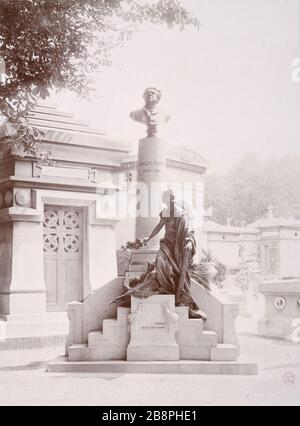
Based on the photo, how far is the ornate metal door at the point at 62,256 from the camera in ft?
28.2

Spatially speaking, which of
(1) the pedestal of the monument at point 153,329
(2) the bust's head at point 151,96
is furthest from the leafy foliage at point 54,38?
(1) the pedestal of the monument at point 153,329

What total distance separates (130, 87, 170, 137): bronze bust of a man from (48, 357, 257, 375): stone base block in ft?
8.70

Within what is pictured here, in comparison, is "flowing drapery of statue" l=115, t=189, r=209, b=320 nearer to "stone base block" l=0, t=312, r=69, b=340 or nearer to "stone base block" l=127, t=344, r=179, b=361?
"stone base block" l=127, t=344, r=179, b=361

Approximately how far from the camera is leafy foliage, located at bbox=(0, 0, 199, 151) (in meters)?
7.13

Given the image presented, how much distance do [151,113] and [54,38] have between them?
1449 mm

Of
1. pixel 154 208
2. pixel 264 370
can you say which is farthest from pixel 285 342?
pixel 154 208

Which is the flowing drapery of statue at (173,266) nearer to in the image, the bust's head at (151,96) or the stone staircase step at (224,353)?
the stone staircase step at (224,353)

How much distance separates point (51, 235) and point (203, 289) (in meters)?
2.75

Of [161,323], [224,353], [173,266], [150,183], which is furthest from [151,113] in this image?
[224,353]

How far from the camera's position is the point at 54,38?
7430 millimetres

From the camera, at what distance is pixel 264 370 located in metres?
6.27

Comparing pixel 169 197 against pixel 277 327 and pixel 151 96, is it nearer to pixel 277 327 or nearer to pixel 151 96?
pixel 151 96
